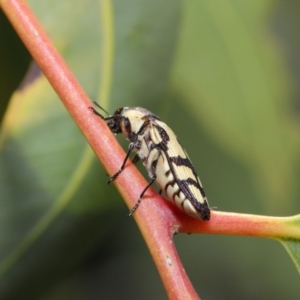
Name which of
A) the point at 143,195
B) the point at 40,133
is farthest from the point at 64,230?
the point at 143,195

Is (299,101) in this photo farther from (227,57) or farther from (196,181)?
(196,181)

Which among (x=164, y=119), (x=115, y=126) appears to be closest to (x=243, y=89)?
(x=164, y=119)

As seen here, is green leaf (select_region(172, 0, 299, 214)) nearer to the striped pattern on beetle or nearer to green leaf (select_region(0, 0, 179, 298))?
green leaf (select_region(0, 0, 179, 298))

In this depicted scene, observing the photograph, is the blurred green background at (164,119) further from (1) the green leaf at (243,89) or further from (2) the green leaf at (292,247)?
(2) the green leaf at (292,247)

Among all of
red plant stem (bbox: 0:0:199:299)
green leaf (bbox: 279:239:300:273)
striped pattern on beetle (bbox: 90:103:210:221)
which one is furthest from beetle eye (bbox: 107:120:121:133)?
green leaf (bbox: 279:239:300:273)

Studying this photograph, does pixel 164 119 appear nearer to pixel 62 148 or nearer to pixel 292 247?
pixel 62 148
